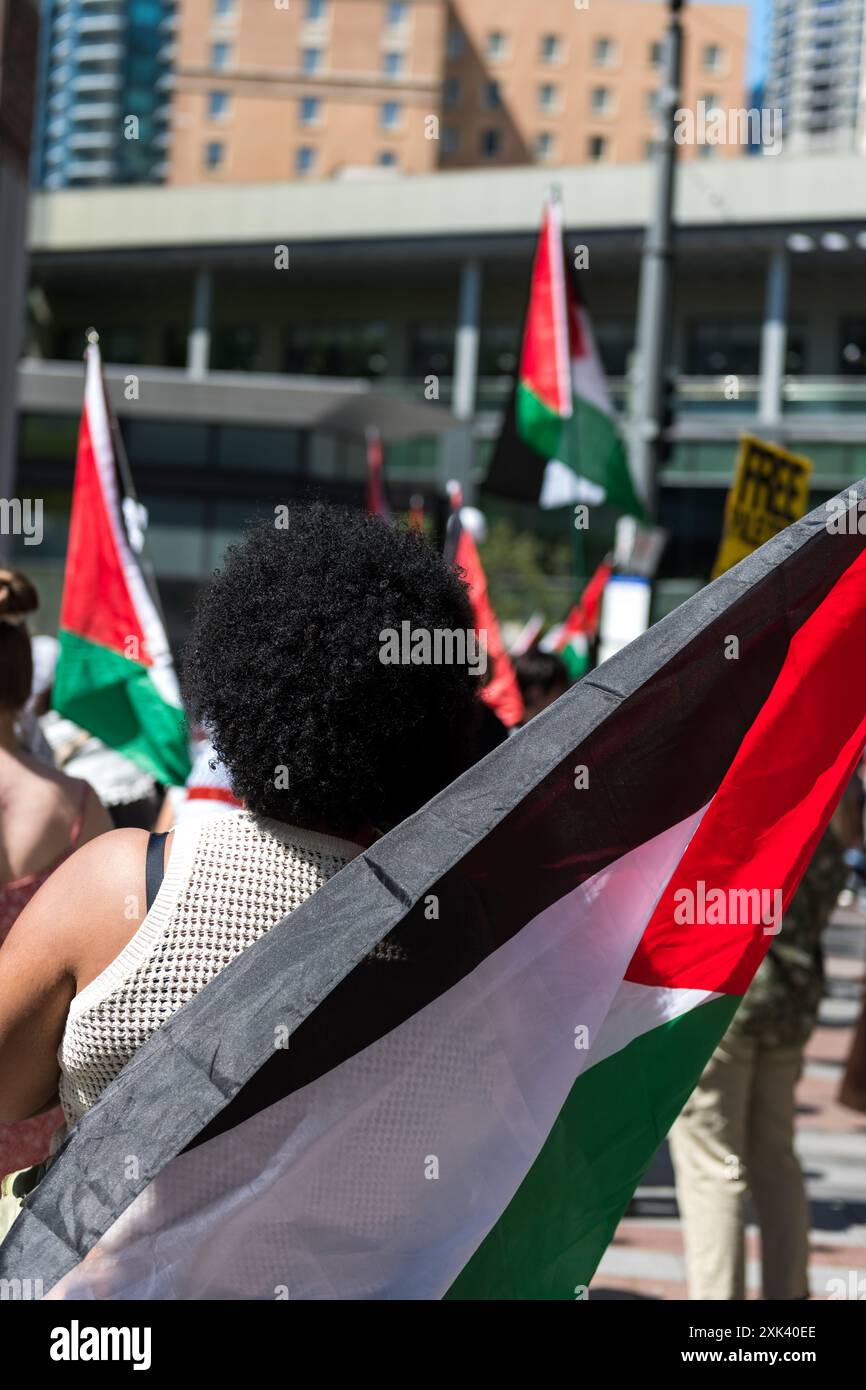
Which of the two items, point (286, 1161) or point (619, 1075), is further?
point (619, 1075)

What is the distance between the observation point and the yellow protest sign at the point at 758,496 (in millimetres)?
7371

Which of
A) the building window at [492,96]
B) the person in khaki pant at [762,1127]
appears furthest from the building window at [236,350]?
the person in khaki pant at [762,1127]

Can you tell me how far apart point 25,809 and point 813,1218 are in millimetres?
3865

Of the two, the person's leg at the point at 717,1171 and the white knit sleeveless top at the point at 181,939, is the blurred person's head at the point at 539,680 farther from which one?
the white knit sleeveless top at the point at 181,939

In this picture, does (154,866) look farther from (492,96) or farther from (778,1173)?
(492,96)

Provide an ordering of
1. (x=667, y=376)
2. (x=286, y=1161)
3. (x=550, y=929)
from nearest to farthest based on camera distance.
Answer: (x=286, y=1161), (x=550, y=929), (x=667, y=376)

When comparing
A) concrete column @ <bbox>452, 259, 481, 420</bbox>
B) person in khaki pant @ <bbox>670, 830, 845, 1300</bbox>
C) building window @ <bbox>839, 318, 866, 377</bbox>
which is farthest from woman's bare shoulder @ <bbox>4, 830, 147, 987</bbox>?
concrete column @ <bbox>452, 259, 481, 420</bbox>

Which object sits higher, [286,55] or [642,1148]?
[286,55]

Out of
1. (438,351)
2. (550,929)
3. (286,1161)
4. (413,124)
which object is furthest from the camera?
(413,124)

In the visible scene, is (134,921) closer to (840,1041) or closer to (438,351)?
(840,1041)

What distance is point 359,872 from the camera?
80.4 inches

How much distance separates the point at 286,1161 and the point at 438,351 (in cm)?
4913

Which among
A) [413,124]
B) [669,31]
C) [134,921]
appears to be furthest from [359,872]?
[413,124]

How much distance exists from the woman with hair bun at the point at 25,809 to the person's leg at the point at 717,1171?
1.80 metres
